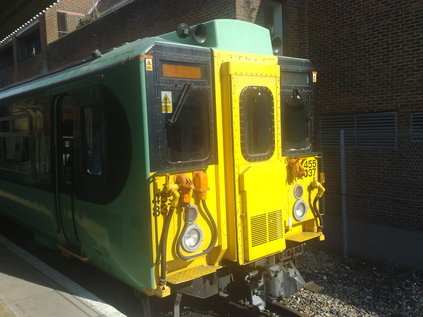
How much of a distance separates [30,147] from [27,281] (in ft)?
6.92

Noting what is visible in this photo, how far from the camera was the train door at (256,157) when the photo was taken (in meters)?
4.55

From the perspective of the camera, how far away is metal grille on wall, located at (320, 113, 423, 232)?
8.30 m

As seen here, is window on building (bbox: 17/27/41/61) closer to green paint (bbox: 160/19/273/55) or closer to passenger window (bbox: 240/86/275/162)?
green paint (bbox: 160/19/273/55)

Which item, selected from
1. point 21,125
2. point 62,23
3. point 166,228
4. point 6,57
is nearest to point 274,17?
point 21,125

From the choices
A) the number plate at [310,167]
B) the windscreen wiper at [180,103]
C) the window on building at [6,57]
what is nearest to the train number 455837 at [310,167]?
the number plate at [310,167]

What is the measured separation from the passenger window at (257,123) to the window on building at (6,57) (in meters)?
25.3

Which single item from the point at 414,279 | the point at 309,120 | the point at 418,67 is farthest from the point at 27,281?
the point at 418,67

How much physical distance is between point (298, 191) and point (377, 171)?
4195mm

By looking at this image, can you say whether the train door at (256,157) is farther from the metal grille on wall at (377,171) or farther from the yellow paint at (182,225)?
the metal grille on wall at (377,171)

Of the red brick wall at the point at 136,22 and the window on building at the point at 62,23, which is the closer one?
the red brick wall at the point at 136,22

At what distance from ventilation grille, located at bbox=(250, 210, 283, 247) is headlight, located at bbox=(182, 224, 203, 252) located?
25.6 inches

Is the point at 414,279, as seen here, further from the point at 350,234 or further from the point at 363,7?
the point at 363,7

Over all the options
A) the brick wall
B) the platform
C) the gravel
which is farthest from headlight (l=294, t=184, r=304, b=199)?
the brick wall

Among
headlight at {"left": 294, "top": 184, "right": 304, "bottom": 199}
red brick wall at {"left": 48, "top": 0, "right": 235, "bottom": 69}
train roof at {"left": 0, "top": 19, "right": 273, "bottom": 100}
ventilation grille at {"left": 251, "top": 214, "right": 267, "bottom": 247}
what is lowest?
ventilation grille at {"left": 251, "top": 214, "right": 267, "bottom": 247}
